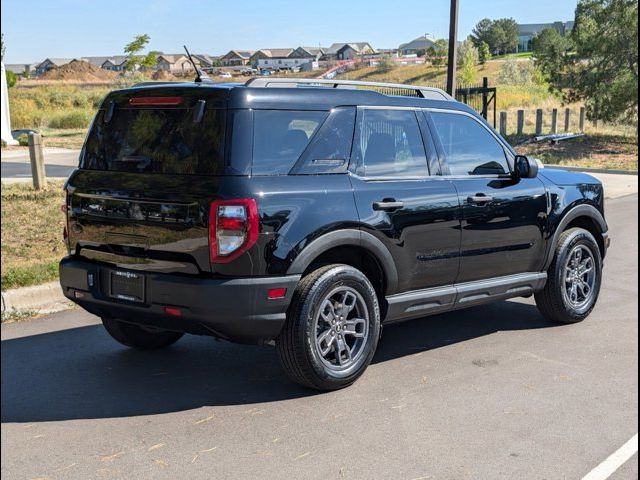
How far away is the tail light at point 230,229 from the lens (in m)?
4.96

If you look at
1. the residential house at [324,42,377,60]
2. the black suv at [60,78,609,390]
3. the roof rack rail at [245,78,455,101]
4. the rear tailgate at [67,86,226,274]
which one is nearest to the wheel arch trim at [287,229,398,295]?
the black suv at [60,78,609,390]

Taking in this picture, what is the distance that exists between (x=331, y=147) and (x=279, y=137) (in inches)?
17.1

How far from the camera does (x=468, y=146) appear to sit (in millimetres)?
6586

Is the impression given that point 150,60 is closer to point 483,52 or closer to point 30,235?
point 30,235

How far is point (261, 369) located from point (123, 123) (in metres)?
1.92

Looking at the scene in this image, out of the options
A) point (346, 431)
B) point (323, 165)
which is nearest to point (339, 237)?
point (323, 165)

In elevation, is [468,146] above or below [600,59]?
below

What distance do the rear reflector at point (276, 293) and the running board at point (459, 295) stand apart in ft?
3.20

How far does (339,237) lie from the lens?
212 inches

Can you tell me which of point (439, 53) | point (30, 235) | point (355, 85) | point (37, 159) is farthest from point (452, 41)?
point (439, 53)

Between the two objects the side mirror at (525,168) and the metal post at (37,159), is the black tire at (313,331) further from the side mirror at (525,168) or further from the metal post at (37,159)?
the metal post at (37,159)

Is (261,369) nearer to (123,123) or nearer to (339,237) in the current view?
(339,237)

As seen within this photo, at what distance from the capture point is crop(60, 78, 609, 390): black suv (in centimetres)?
505

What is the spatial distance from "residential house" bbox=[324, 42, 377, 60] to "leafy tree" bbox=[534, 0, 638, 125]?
12.1 metres
